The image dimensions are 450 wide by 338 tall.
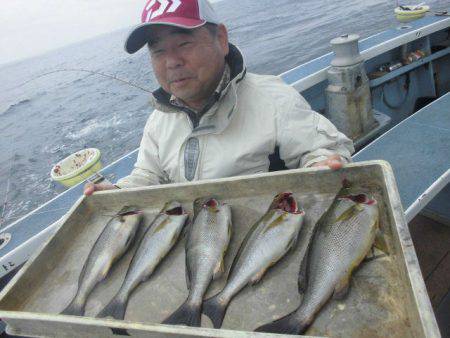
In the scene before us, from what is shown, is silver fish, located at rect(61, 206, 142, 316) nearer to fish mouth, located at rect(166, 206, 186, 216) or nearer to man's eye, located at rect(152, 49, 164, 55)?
fish mouth, located at rect(166, 206, 186, 216)

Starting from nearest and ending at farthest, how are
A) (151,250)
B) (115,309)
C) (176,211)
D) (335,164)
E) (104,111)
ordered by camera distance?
1. (115,309)
2. (335,164)
3. (151,250)
4. (176,211)
5. (104,111)

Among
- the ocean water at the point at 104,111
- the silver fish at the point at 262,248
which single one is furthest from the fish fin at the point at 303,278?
the ocean water at the point at 104,111

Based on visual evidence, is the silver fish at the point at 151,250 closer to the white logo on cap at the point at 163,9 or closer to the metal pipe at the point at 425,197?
the white logo on cap at the point at 163,9

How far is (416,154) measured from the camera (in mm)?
3250

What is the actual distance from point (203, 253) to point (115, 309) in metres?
0.47

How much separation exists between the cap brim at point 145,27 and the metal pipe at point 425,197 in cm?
195

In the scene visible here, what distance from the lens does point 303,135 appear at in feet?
7.22

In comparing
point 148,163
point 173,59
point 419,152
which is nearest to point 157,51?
point 173,59

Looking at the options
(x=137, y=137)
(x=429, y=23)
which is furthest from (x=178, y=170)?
(x=137, y=137)

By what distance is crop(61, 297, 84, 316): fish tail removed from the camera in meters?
1.59

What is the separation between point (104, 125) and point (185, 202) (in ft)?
43.8

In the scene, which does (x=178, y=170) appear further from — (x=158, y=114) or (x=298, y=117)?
(x=298, y=117)

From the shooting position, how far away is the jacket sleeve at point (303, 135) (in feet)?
7.20

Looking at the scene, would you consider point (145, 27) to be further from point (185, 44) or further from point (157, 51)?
point (185, 44)
